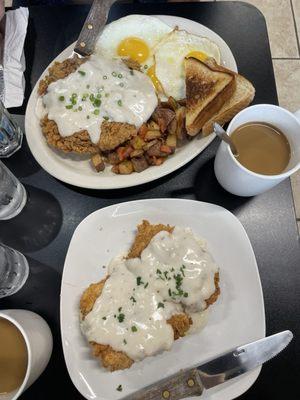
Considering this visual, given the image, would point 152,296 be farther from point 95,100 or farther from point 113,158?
point 95,100

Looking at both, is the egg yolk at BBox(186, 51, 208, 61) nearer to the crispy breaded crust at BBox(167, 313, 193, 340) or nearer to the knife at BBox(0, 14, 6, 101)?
the knife at BBox(0, 14, 6, 101)

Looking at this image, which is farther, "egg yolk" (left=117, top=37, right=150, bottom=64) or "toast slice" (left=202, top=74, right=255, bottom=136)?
"egg yolk" (left=117, top=37, right=150, bottom=64)

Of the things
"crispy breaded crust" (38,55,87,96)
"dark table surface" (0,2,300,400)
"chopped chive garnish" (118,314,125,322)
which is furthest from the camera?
"crispy breaded crust" (38,55,87,96)

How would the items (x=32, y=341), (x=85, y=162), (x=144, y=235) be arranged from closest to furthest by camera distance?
(x=32, y=341) → (x=144, y=235) → (x=85, y=162)

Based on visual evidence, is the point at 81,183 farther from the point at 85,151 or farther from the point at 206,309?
the point at 206,309

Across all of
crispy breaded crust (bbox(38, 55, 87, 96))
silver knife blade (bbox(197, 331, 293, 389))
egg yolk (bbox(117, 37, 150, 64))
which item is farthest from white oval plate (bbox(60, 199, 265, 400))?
egg yolk (bbox(117, 37, 150, 64))

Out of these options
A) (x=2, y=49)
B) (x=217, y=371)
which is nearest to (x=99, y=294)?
(x=217, y=371)

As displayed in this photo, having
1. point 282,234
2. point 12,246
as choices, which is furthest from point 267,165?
point 12,246
